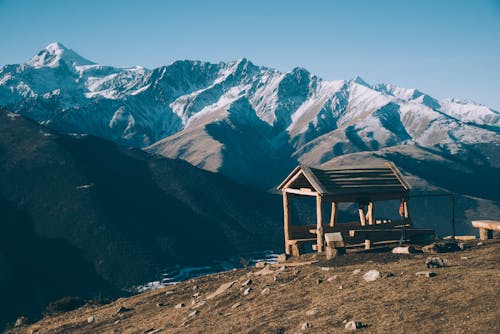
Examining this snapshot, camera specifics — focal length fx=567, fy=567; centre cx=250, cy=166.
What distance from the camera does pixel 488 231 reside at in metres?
23.2

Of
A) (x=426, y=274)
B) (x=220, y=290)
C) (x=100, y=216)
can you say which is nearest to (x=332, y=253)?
(x=220, y=290)

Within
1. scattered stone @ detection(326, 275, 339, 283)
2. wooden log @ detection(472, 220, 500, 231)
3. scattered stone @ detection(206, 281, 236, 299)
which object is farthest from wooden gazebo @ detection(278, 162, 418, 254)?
scattered stone @ detection(326, 275, 339, 283)

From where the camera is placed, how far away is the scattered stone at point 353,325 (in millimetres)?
12589

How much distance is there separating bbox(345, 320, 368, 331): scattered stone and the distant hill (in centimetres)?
5901

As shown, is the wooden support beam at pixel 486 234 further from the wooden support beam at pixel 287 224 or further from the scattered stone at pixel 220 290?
the scattered stone at pixel 220 290

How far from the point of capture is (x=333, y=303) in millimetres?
14812

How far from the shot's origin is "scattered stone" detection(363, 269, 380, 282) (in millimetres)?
16391

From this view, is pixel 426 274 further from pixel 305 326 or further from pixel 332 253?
pixel 332 253

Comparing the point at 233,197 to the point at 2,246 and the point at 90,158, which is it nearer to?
the point at 90,158

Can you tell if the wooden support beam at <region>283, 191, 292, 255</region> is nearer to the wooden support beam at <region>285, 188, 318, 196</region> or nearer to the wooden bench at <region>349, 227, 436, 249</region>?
the wooden support beam at <region>285, 188, 318, 196</region>

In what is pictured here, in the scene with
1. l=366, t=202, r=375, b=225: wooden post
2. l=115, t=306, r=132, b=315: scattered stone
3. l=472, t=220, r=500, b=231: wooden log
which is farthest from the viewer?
l=366, t=202, r=375, b=225: wooden post

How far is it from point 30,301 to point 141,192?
130ft

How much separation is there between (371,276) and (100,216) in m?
77.2

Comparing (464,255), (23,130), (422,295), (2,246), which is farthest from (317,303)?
(23,130)
